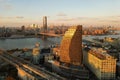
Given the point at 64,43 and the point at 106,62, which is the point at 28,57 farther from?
the point at 106,62

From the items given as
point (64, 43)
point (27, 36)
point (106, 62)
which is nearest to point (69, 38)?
point (64, 43)

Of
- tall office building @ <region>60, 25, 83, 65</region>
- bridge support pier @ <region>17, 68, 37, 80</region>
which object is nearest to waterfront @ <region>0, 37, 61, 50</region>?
tall office building @ <region>60, 25, 83, 65</region>

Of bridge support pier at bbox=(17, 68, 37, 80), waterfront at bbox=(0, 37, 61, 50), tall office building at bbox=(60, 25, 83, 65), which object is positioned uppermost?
tall office building at bbox=(60, 25, 83, 65)

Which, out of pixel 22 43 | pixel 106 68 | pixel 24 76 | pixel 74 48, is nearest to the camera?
pixel 24 76

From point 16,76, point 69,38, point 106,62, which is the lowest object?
point 16,76

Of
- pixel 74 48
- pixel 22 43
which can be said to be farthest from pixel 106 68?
pixel 22 43

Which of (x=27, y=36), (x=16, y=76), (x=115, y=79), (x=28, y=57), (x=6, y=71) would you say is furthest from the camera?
(x=27, y=36)

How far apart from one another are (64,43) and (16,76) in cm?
245

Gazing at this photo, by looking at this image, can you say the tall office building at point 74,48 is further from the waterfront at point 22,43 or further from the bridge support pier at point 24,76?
the waterfront at point 22,43

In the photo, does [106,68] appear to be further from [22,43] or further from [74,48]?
[22,43]

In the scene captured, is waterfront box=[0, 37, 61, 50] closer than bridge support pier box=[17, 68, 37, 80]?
No

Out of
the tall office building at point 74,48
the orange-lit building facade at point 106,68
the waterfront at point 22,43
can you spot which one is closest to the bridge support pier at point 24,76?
the tall office building at point 74,48

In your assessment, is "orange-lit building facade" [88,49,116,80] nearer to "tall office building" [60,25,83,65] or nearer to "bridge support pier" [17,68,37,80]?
"tall office building" [60,25,83,65]

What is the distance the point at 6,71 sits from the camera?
9086 millimetres
